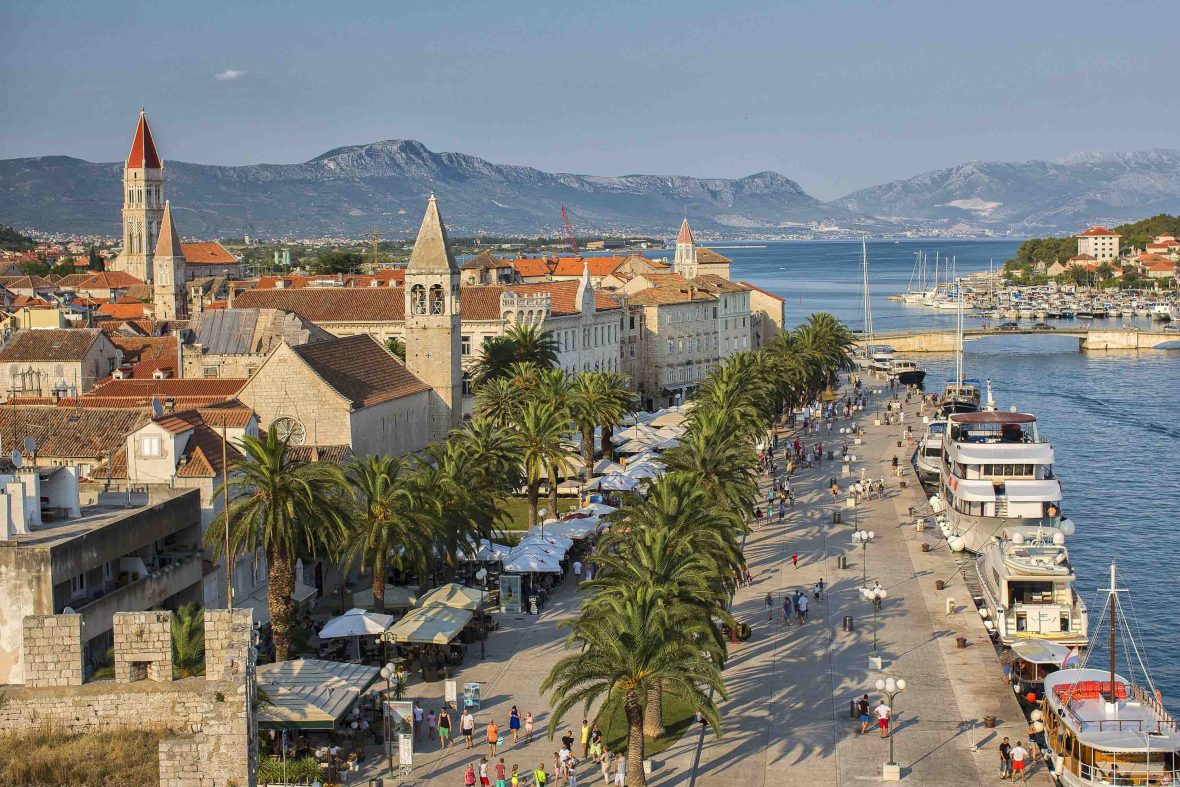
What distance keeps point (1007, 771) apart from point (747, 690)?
28.1 feet

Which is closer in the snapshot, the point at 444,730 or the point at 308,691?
the point at 308,691

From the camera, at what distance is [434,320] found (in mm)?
69125

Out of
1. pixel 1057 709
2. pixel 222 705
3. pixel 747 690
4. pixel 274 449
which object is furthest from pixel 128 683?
pixel 1057 709

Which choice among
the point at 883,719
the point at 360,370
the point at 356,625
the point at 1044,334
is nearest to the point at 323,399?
the point at 360,370

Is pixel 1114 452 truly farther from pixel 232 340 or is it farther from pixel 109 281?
pixel 109 281

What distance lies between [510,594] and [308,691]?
53.6 feet

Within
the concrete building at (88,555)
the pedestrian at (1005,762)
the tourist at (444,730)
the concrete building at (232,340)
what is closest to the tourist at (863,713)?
the pedestrian at (1005,762)

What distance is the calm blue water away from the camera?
57.4 m

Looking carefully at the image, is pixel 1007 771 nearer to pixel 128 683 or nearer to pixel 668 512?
pixel 668 512

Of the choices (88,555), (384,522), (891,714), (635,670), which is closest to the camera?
(635,670)

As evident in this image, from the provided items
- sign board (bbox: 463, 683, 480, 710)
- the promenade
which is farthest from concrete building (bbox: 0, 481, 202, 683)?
sign board (bbox: 463, 683, 480, 710)

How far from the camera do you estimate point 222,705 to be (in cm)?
2559

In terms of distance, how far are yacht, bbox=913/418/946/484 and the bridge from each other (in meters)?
77.2

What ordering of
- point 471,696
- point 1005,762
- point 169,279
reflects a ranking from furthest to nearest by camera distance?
point 169,279, point 471,696, point 1005,762
